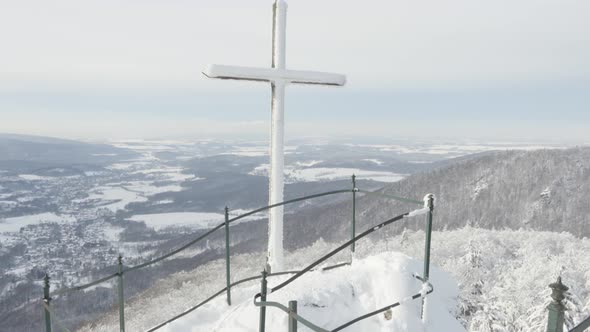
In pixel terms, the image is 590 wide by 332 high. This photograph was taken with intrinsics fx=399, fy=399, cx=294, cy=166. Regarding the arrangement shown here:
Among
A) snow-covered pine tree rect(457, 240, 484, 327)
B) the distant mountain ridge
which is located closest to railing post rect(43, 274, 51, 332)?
snow-covered pine tree rect(457, 240, 484, 327)

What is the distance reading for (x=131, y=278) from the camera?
101 metres

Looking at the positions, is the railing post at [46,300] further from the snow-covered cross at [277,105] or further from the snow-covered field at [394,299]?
the snow-covered cross at [277,105]

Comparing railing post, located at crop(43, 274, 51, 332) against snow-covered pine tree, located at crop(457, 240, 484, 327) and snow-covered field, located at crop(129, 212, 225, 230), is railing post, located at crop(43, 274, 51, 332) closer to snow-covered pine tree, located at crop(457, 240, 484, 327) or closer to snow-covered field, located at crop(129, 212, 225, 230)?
snow-covered pine tree, located at crop(457, 240, 484, 327)

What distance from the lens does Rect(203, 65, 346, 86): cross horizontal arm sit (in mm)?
6232

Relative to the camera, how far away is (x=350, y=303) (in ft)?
18.1

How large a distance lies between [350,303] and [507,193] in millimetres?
65282

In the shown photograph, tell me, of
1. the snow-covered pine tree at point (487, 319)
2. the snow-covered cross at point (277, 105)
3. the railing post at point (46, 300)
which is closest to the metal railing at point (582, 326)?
the railing post at point (46, 300)

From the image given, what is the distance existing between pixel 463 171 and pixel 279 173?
78.3m

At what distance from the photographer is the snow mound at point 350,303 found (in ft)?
16.9

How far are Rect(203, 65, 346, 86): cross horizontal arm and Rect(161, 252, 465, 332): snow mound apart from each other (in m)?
3.20

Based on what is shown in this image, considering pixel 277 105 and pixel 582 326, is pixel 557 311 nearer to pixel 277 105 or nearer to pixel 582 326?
pixel 582 326

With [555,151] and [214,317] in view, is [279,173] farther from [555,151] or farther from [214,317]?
[555,151]

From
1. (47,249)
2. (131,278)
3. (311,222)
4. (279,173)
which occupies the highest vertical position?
(279,173)

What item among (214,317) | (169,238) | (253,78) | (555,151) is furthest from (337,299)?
(169,238)
